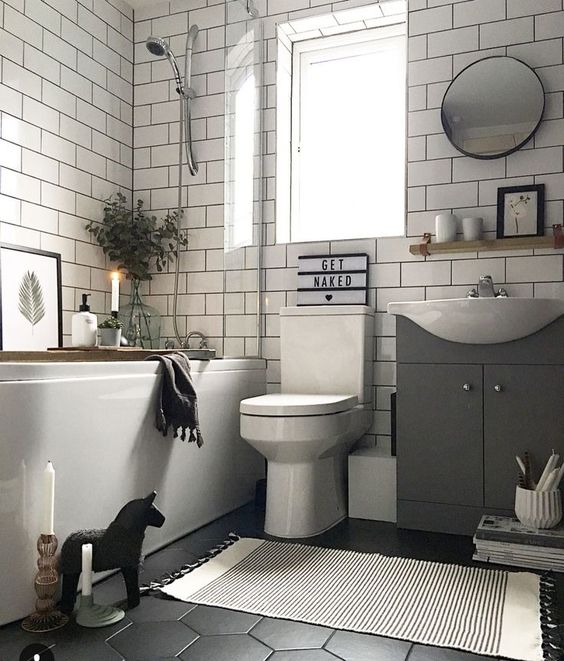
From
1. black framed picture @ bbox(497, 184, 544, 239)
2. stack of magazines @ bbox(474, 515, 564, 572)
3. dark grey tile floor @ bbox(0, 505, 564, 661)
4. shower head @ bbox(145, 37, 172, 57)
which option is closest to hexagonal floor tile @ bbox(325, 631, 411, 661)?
dark grey tile floor @ bbox(0, 505, 564, 661)

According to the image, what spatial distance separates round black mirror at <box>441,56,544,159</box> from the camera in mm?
2877

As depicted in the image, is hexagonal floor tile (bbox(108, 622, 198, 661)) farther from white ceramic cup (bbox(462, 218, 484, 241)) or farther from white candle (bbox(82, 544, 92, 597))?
white ceramic cup (bbox(462, 218, 484, 241))

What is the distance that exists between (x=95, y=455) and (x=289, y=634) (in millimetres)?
785

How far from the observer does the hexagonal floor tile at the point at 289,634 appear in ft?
5.27

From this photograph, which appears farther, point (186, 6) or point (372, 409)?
point (186, 6)

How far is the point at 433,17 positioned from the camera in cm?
308

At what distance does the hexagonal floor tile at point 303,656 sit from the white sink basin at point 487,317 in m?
1.32

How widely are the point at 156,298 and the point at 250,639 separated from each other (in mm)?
2263

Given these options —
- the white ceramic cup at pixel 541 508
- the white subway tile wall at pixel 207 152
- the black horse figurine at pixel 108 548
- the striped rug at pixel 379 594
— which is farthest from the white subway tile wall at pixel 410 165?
the black horse figurine at pixel 108 548

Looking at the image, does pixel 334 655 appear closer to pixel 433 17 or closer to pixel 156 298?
pixel 156 298

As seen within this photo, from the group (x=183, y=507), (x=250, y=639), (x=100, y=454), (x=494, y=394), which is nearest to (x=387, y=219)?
(x=494, y=394)

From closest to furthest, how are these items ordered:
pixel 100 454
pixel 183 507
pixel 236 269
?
pixel 100 454 < pixel 183 507 < pixel 236 269

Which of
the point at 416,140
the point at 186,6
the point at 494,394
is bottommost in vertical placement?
the point at 494,394

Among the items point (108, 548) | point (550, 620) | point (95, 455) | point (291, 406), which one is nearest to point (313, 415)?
point (291, 406)
